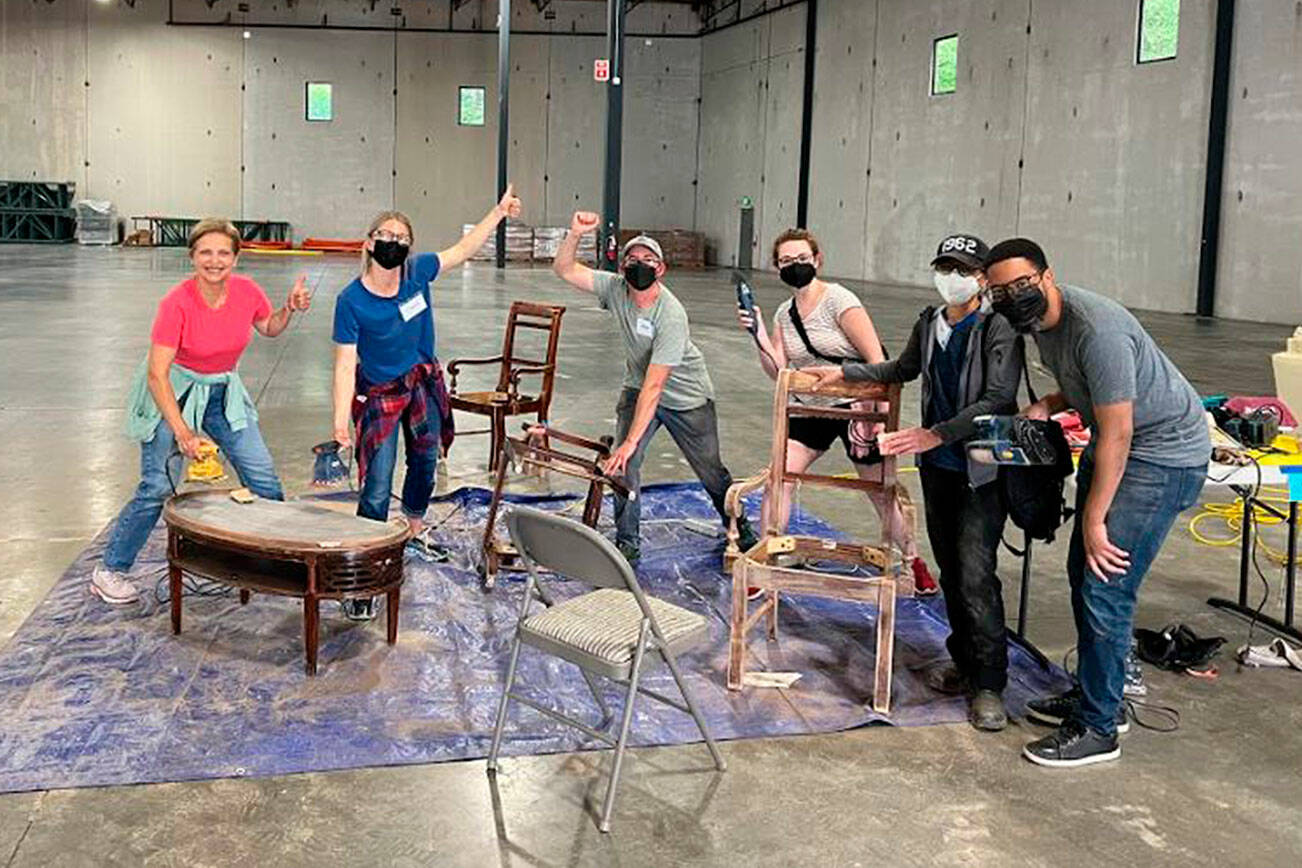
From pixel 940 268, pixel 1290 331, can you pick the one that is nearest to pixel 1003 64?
pixel 1290 331

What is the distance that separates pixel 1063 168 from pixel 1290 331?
5.01 m

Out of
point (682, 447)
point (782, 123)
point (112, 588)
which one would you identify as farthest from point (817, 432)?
point (782, 123)

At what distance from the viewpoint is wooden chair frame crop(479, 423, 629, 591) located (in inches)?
203

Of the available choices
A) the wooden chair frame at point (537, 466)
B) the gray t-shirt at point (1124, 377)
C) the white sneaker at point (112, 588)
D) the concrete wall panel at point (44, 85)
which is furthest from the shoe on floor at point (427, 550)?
the concrete wall panel at point (44, 85)

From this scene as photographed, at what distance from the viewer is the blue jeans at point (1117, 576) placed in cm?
357

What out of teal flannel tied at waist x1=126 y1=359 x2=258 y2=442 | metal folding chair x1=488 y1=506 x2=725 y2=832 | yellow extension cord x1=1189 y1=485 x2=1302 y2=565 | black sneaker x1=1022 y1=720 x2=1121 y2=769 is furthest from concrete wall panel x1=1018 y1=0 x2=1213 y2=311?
metal folding chair x1=488 y1=506 x2=725 y2=832

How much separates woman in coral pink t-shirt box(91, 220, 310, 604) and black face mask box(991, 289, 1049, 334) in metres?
2.63

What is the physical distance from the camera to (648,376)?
→ 5.24 meters

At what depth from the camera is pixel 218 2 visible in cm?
3139

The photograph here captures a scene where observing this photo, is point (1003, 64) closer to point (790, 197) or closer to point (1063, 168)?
point (1063, 168)

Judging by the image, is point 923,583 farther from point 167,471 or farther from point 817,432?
point 167,471

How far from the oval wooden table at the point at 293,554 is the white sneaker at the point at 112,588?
1.47ft

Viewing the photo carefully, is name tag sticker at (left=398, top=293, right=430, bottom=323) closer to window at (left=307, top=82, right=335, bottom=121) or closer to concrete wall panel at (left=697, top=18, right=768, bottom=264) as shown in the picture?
concrete wall panel at (left=697, top=18, right=768, bottom=264)

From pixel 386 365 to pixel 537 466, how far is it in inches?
29.4
